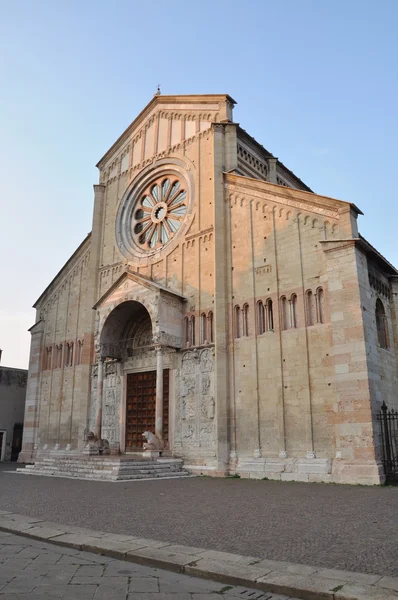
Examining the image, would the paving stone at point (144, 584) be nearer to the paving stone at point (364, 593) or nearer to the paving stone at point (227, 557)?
the paving stone at point (227, 557)

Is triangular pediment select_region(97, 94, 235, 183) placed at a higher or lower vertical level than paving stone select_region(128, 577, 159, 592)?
higher

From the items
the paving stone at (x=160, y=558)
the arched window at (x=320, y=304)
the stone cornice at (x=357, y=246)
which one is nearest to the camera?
the paving stone at (x=160, y=558)

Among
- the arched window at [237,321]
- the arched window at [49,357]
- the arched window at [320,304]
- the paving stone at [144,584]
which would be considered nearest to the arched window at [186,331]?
the arched window at [237,321]

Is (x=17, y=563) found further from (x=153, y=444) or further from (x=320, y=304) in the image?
(x=153, y=444)

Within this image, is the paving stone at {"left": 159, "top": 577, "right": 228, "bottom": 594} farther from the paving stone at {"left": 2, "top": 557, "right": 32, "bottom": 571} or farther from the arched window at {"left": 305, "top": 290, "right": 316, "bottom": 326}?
the arched window at {"left": 305, "top": 290, "right": 316, "bottom": 326}

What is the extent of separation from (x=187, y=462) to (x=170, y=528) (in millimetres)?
11888

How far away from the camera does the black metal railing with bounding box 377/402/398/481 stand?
1459 centimetres

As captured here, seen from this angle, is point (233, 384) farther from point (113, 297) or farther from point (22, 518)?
point (22, 518)

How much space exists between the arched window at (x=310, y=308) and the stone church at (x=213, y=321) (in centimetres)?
10

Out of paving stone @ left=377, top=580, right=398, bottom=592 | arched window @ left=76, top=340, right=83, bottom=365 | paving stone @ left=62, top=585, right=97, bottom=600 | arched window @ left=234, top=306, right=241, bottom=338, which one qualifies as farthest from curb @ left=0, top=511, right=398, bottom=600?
arched window @ left=76, top=340, right=83, bottom=365

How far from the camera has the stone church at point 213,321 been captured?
634 inches

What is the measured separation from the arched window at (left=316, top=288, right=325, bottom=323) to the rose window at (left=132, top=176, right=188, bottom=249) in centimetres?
869

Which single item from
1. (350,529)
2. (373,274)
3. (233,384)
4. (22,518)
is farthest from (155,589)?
(373,274)

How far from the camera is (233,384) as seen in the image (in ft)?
61.9
